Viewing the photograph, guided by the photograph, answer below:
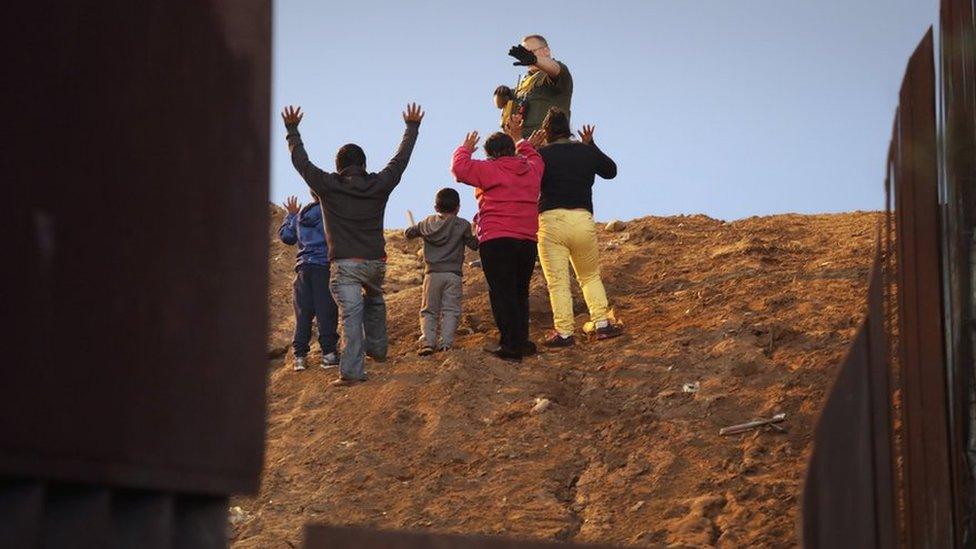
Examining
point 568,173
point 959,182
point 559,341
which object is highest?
point 568,173

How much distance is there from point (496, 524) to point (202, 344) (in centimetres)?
518

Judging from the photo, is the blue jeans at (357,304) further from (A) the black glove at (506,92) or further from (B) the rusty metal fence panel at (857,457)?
(B) the rusty metal fence panel at (857,457)

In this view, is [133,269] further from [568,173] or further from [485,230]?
[568,173]

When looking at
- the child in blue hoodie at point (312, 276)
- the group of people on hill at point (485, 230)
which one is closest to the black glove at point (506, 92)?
the group of people on hill at point (485, 230)

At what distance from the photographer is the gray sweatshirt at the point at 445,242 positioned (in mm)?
11156

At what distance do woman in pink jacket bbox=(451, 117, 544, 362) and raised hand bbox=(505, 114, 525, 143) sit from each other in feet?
1.68

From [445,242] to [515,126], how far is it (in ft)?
3.64

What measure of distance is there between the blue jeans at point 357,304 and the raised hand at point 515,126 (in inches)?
60.5

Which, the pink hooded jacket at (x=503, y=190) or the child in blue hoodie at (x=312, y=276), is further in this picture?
the child in blue hoodie at (x=312, y=276)

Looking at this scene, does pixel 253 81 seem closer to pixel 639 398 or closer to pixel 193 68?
pixel 193 68

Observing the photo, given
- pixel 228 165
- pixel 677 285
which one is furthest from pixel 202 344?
pixel 677 285

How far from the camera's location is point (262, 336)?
405cm

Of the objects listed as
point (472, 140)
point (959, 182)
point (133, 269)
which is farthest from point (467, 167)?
point (133, 269)

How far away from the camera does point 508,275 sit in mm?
10773
